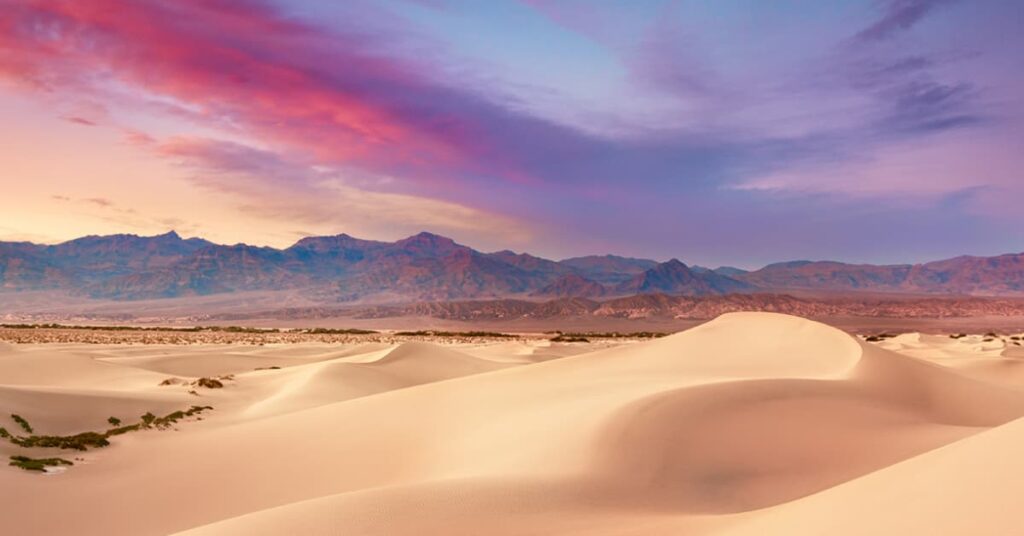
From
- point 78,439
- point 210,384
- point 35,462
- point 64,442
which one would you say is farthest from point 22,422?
point 210,384

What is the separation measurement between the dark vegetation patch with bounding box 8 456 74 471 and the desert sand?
0.33 meters

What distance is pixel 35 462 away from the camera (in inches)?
522

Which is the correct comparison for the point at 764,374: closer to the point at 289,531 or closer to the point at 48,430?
the point at 289,531

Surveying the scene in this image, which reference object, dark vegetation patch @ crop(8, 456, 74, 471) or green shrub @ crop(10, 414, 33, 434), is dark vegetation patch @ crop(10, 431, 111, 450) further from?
dark vegetation patch @ crop(8, 456, 74, 471)

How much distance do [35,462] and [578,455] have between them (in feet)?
35.4

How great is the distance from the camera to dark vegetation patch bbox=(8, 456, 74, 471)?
42.4ft

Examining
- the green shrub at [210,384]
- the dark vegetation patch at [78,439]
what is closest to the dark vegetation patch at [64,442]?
the dark vegetation patch at [78,439]

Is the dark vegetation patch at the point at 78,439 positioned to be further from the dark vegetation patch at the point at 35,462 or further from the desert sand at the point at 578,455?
the desert sand at the point at 578,455

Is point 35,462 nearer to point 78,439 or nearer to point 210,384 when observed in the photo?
→ point 78,439

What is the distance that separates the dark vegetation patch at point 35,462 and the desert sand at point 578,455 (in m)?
0.33

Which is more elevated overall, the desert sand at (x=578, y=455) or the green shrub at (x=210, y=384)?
the desert sand at (x=578, y=455)

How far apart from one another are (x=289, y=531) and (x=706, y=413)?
8790 millimetres

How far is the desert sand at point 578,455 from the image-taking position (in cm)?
648

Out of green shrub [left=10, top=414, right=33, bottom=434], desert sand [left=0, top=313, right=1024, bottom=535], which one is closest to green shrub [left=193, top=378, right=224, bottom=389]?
desert sand [left=0, top=313, right=1024, bottom=535]
